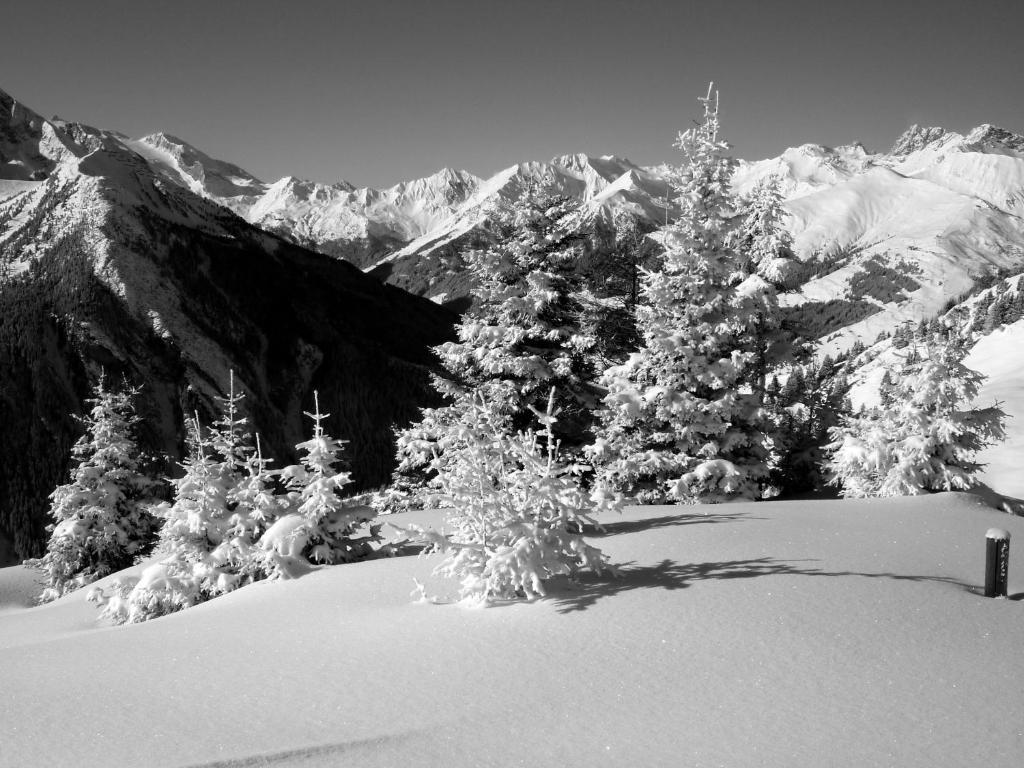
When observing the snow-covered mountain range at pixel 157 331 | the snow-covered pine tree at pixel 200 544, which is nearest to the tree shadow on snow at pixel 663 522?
the snow-covered pine tree at pixel 200 544

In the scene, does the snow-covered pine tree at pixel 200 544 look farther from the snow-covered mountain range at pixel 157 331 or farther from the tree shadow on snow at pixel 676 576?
the snow-covered mountain range at pixel 157 331

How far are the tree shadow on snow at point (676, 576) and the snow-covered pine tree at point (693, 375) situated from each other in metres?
7.30

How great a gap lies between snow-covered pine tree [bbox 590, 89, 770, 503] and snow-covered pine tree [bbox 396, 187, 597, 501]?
161cm

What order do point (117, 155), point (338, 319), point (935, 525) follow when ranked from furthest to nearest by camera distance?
1. point (338, 319)
2. point (117, 155)
3. point (935, 525)

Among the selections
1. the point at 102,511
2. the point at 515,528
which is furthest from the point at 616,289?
the point at 102,511

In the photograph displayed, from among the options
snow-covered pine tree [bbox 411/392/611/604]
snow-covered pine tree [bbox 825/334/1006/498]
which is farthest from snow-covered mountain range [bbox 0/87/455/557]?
snow-covered pine tree [bbox 411/392/611/604]

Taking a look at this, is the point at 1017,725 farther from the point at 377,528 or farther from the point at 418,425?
the point at 418,425

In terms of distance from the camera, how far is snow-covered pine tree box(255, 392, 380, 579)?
452 inches

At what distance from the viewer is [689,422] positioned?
16.9 metres

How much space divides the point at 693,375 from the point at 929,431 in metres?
5.29

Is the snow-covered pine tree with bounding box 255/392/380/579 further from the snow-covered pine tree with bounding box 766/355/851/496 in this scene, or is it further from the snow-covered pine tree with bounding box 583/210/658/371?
the snow-covered pine tree with bounding box 766/355/851/496

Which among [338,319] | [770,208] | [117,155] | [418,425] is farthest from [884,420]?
[117,155]

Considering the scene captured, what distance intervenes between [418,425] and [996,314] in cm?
13338

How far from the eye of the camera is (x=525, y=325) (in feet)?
58.3
